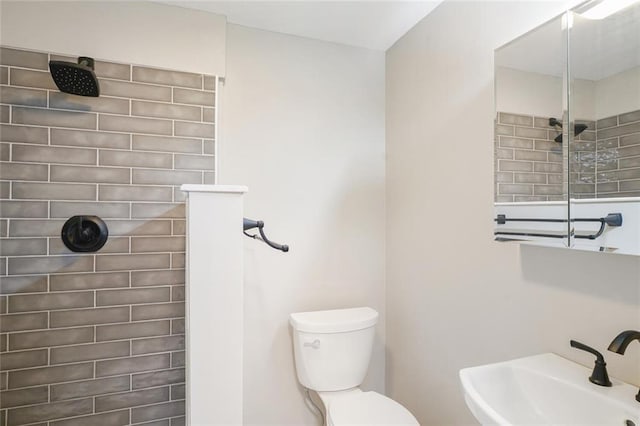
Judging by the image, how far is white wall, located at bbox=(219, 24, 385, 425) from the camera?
75.9 inches

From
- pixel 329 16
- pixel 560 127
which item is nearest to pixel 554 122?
pixel 560 127

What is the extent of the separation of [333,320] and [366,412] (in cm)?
46

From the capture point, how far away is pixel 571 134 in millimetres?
1047

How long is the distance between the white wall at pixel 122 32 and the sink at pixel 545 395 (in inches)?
72.2

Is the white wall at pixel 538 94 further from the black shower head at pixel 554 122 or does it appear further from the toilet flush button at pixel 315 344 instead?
the toilet flush button at pixel 315 344

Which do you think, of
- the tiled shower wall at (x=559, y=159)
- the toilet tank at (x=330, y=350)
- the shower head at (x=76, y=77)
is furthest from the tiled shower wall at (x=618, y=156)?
the shower head at (x=76, y=77)

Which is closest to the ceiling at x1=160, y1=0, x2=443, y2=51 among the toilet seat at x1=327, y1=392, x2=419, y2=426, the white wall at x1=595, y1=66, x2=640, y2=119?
the white wall at x1=595, y1=66, x2=640, y2=119

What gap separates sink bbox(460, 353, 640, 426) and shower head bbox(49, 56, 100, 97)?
71.4 inches

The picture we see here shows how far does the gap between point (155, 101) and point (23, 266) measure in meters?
0.97

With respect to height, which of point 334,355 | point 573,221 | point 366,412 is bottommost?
point 366,412

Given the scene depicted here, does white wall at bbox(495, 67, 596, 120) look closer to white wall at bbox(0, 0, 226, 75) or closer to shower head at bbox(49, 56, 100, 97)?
white wall at bbox(0, 0, 226, 75)

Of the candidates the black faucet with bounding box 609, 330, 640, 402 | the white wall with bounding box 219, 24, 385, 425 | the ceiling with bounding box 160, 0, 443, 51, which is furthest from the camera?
the white wall with bounding box 219, 24, 385, 425

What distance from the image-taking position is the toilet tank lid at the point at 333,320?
1772mm

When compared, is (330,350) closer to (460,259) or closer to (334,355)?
(334,355)
